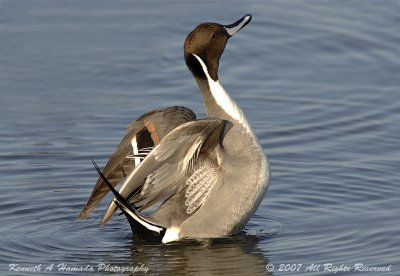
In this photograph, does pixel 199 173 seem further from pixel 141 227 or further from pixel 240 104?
pixel 240 104

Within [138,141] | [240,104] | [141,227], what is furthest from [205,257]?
[240,104]

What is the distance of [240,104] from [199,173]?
2.91 m

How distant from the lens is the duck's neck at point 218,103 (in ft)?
31.3

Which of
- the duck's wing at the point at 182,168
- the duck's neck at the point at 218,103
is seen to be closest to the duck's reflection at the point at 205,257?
the duck's wing at the point at 182,168

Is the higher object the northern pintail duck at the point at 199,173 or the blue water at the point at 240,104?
the northern pintail duck at the point at 199,173

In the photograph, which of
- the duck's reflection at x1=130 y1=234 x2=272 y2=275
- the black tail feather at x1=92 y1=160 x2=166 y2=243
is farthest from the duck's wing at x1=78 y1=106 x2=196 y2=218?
the duck's reflection at x1=130 y1=234 x2=272 y2=275

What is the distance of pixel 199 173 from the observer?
952cm

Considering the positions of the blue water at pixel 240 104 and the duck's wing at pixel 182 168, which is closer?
the duck's wing at pixel 182 168

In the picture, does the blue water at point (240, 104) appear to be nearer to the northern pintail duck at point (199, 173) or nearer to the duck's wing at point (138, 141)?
the northern pintail duck at point (199, 173)

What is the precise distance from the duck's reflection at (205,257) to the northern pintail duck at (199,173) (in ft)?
0.36

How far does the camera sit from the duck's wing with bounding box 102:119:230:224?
29.3 ft

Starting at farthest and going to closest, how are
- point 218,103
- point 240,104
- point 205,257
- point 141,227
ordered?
point 240,104 < point 218,103 < point 141,227 < point 205,257

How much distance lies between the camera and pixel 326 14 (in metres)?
14.5

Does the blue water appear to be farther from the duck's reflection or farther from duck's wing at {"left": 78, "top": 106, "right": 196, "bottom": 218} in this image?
duck's wing at {"left": 78, "top": 106, "right": 196, "bottom": 218}
